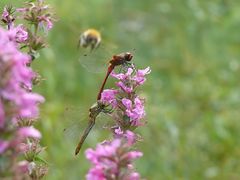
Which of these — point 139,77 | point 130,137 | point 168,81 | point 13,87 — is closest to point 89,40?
point 139,77

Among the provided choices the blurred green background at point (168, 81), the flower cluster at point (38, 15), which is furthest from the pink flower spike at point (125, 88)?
the blurred green background at point (168, 81)

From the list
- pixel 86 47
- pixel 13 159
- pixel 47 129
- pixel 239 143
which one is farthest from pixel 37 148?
pixel 239 143

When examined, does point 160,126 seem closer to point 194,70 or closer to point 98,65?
point 194,70

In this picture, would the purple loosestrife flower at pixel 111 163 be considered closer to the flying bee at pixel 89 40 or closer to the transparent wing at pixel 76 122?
the transparent wing at pixel 76 122

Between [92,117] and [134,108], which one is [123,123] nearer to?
[134,108]

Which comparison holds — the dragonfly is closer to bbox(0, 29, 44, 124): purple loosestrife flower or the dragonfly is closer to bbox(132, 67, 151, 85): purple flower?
bbox(132, 67, 151, 85): purple flower
